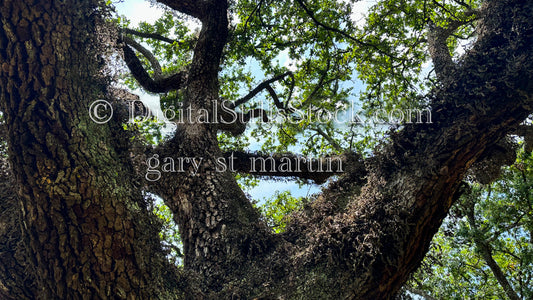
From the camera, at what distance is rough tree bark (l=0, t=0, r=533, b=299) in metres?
2.01

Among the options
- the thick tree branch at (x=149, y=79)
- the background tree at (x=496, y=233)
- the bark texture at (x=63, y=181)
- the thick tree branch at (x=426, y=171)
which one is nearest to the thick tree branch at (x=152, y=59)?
the thick tree branch at (x=149, y=79)

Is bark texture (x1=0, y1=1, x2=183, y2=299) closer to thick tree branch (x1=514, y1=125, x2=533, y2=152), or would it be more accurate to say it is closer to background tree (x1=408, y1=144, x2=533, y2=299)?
thick tree branch (x1=514, y1=125, x2=533, y2=152)

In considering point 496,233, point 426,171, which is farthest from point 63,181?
point 496,233

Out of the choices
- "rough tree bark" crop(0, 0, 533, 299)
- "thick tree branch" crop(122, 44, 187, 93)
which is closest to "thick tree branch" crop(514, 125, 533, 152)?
"rough tree bark" crop(0, 0, 533, 299)

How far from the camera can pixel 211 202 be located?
11.2ft

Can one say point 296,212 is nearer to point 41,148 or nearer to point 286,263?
point 286,263

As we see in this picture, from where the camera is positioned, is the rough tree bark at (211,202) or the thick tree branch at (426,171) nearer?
the rough tree bark at (211,202)

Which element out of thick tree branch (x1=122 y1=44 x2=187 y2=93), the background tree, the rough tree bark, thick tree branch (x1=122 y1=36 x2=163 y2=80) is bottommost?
the background tree

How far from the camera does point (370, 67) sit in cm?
732

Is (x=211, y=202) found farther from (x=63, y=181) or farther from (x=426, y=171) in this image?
(x=426, y=171)

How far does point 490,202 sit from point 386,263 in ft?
21.3

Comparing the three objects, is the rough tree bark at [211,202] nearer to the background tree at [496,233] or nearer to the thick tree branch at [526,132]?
the thick tree branch at [526,132]

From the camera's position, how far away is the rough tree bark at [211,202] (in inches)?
79.0

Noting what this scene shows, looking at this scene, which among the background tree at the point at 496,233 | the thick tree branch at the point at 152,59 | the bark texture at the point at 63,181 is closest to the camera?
the bark texture at the point at 63,181
